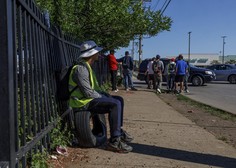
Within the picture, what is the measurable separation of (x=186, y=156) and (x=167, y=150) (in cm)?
40

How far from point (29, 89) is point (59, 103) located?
1958 mm

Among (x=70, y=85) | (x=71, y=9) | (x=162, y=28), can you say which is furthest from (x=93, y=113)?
(x=162, y=28)

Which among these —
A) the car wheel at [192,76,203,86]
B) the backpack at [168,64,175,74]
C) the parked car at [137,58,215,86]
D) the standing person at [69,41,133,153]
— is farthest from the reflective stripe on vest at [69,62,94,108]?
the car wheel at [192,76,203,86]

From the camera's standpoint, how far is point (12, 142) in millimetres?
3027

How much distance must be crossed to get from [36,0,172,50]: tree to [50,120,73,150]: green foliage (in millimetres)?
6079

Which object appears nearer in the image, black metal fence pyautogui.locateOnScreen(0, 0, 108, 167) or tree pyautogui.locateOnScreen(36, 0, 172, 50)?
black metal fence pyautogui.locateOnScreen(0, 0, 108, 167)

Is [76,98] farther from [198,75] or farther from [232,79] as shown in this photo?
[232,79]

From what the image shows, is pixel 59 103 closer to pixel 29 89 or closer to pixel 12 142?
pixel 29 89

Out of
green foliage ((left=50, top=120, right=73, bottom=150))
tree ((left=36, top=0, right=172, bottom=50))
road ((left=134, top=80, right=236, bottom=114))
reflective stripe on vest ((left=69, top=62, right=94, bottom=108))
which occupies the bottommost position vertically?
road ((left=134, top=80, right=236, bottom=114))

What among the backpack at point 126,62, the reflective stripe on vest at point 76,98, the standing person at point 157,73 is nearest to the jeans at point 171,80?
the standing person at point 157,73

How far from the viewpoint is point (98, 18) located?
13469 mm

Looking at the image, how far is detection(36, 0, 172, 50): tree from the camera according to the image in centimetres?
1152

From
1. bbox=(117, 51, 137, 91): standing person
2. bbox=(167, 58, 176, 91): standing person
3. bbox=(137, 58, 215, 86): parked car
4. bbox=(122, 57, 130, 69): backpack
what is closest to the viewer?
bbox=(117, 51, 137, 91): standing person

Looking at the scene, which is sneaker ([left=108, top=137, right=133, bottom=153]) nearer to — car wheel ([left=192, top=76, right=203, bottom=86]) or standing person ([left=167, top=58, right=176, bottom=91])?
standing person ([left=167, top=58, right=176, bottom=91])
